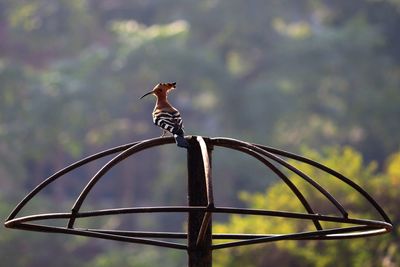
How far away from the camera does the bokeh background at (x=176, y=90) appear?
2284 centimetres

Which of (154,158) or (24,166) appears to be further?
(154,158)

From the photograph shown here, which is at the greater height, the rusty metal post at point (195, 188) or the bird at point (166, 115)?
the bird at point (166, 115)

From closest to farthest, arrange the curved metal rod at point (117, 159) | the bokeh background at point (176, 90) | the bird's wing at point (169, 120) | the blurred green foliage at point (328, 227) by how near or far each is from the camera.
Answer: the curved metal rod at point (117, 159) → the bird's wing at point (169, 120) → the blurred green foliage at point (328, 227) → the bokeh background at point (176, 90)

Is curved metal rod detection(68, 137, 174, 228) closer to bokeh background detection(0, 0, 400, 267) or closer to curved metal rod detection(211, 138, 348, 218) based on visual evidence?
curved metal rod detection(211, 138, 348, 218)

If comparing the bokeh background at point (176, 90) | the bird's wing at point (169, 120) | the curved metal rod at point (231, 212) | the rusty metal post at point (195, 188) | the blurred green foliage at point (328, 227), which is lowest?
the curved metal rod at point (231, 212)

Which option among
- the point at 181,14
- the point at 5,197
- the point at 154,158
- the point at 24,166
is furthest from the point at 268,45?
the point at 5,197

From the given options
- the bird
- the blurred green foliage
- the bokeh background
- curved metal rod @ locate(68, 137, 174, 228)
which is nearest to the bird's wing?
the bird

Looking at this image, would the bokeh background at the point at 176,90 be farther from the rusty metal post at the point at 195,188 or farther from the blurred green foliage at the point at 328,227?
the rusty metal post at the point at 195,188

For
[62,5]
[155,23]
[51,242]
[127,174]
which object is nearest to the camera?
[51,242]

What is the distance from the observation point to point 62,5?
26.2 m

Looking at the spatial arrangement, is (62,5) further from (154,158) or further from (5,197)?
(5,197)

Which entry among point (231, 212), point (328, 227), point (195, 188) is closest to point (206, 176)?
point (231, 212)

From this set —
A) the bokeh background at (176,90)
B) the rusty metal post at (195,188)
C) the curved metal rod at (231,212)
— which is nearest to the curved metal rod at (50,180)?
the curved metal rod at (231,212)

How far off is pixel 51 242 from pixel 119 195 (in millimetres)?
5350
